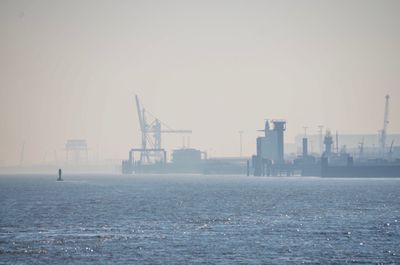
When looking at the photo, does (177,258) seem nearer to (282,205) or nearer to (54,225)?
(54,225)

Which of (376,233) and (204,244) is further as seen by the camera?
(376,233)

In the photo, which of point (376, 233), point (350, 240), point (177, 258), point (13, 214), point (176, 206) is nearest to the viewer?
point (177, 258)

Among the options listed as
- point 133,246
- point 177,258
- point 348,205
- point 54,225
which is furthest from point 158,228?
point 348,205

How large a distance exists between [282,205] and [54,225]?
152 ft

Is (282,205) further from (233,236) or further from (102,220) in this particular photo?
(233,236)

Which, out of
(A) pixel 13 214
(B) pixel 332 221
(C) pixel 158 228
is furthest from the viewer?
(A) pixel 13 214

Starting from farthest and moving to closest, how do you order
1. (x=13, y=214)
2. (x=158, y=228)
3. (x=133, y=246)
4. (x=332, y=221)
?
(x=13, y=214) → (x=332, y=221) → (x=158, y=228) → (x=133, y=246)

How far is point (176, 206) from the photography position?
119 metres

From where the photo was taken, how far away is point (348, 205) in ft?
397

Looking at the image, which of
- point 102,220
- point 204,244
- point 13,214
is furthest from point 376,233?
point 13,214

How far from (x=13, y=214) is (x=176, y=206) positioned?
25.7 m

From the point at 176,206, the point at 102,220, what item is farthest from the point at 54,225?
the point at 176,206

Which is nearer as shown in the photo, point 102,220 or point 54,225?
point 54,225

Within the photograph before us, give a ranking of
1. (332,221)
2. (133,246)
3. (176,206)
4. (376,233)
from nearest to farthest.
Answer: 1. (133,246)
2. (376,233)
3. (332,221)
4. (176,206)
